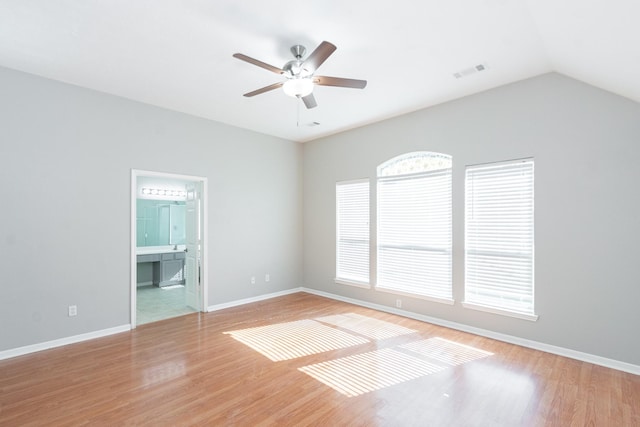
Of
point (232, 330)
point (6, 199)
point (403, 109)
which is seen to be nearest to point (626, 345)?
point (403, 109)

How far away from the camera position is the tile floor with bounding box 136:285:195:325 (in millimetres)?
4910

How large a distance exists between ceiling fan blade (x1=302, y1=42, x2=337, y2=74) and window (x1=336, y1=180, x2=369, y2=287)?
303 centimetres

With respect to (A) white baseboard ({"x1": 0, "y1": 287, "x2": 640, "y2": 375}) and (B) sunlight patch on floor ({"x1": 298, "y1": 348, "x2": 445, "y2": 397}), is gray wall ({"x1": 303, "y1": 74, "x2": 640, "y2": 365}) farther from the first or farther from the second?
(B) sunlight patch on floor ({"x1": 298, "y1": 348, "x2": 445, "y2": 397})

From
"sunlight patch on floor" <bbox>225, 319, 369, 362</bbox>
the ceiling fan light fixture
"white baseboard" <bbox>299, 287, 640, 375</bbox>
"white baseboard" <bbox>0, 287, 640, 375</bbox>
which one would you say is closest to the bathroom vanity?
"white baseboard" <bbox>0, 287, 640, 375</bbox>

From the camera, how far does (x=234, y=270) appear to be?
5.50 meters

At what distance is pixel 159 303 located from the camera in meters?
5.63

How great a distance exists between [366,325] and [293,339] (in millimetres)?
1148

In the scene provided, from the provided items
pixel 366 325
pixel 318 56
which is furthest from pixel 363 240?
pixel 318 56

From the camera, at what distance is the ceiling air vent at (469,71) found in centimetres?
341

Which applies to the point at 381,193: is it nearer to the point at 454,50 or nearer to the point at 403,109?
the point at 403,109

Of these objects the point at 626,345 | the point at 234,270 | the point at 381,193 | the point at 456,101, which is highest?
the point at 456,101

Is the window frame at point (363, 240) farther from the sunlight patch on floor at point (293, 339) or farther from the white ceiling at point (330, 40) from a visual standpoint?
the white ceiling at point (330, 40)

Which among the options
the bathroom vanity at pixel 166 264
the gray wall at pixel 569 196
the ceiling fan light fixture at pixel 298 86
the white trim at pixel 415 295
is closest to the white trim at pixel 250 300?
the white trim at pixel 415 295

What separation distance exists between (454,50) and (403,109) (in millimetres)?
1659
